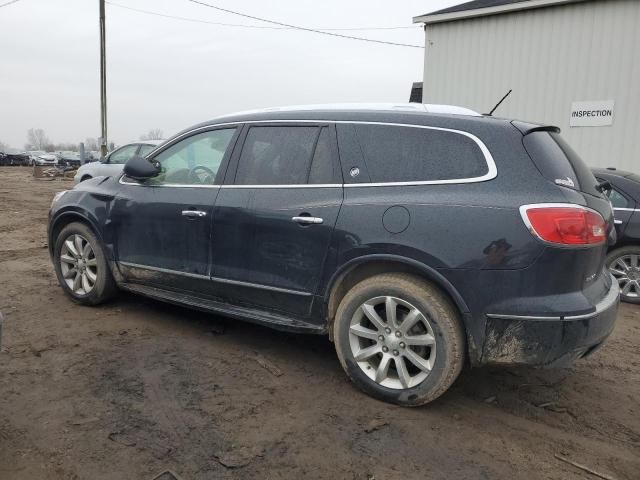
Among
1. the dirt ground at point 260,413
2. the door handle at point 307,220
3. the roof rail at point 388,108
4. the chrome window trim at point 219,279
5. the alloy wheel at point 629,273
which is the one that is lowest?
the dirt ground at point 260,413

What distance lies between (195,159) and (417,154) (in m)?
1.87

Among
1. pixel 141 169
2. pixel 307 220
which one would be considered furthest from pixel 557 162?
pixel 141 169

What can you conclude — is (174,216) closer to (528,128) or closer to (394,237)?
(394,237)

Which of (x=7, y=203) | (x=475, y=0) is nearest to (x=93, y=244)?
(x=475, y=0)

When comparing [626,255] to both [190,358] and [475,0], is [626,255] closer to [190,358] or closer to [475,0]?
[190,358]

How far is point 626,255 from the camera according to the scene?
579cm

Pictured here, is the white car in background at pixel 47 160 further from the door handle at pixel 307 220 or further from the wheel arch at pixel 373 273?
the wheel arch at pixel 373 273

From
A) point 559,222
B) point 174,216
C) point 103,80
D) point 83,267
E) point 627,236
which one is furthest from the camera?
point 103,80

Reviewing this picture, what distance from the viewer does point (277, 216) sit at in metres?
3.45

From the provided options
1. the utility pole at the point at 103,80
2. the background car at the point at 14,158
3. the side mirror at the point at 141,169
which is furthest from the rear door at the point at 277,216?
the background car at the point at 14,158

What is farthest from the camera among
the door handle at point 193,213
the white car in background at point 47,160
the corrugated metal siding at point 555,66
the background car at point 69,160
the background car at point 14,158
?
the background car at point 14,158

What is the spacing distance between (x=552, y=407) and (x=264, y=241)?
2111 mm

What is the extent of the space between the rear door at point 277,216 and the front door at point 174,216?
0.16 meters

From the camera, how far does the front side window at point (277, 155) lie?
11.6 ft
